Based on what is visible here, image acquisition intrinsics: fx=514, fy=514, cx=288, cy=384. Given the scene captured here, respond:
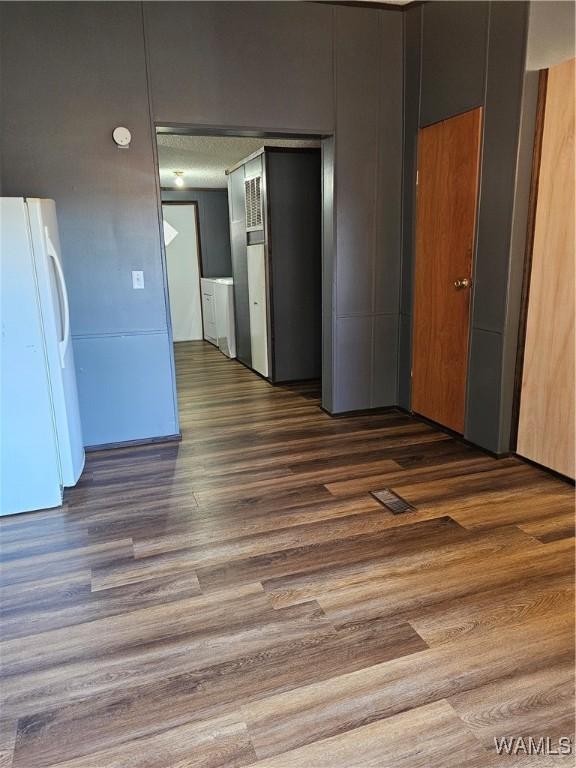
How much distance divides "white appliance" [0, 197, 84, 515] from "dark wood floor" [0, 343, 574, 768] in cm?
22

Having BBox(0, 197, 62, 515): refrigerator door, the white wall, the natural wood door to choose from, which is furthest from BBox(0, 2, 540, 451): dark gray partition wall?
the white wall

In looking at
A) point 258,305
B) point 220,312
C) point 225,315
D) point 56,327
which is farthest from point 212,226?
point 56,327

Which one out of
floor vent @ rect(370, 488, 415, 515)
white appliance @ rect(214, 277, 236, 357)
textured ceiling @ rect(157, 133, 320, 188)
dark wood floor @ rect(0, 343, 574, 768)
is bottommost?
dark wood floor @ rect(0, 343, 574, 768)

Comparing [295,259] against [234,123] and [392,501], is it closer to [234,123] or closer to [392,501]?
[234,123]

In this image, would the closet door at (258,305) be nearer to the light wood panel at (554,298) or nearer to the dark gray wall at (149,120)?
the dark gray wall at (149,120)

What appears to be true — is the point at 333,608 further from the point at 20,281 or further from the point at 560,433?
the point at 20,281

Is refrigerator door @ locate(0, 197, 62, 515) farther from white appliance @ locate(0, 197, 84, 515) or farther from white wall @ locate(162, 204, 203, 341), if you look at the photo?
white wall @ locate(162, 204, 203, 341)

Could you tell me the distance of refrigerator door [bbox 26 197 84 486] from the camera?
2646 mm

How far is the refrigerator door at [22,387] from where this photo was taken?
8.43ft

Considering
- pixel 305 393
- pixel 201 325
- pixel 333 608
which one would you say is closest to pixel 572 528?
pixel 333 608

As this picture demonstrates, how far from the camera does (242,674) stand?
173 centimetres

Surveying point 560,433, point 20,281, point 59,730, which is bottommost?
point 59,730

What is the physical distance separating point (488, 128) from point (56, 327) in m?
2.80

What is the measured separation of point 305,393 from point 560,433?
2.56 meters
